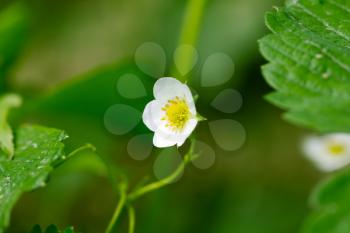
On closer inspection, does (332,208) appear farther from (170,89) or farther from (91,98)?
(91,98)

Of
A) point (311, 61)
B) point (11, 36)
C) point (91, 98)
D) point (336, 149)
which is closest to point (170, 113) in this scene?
point (311, 61)

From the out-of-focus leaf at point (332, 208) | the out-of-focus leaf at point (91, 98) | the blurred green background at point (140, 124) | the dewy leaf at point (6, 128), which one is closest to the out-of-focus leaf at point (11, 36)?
the blurred green background at point (140, 124)

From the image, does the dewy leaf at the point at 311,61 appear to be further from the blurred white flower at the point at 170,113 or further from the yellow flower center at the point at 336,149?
the yellow flower center at the point at 336,149

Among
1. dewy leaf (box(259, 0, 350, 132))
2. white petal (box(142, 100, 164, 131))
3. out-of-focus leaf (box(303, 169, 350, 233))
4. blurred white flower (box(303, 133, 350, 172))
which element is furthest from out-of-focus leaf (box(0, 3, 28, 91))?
out-of-focus leaf (box(303, 169, 350, 233))

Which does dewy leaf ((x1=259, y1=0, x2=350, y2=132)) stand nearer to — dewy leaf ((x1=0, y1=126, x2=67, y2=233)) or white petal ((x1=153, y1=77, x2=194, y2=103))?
white petal ((x1=153, y1=77, x2=194, y2=103))

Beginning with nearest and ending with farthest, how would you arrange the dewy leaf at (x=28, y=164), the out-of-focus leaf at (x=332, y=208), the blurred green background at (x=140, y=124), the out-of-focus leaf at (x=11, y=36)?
the out-of-focus leaf at (x=332, y=208) < the dewy leaf at (x=28, y=164) < the out-of-focus leaf at (x=11, y=36) < the blurred green background at (x=140, y=124)
